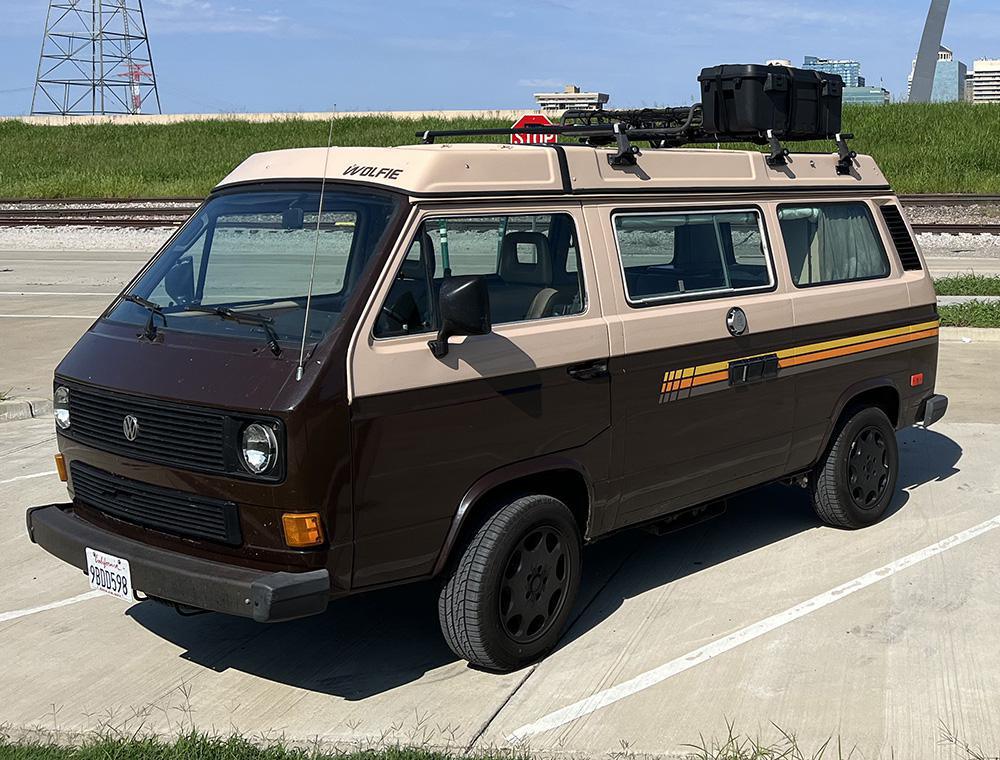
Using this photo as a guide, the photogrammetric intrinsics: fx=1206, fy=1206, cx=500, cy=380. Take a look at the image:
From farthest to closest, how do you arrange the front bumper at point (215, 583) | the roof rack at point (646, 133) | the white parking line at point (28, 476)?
1. the white parking line at point (28, 476)
2. the roof rack at point (646, 133)
3. the front bumper at point (215, 583)

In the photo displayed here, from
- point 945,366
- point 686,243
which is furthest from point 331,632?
point 945,366

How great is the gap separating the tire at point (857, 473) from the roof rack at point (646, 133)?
4.90ft

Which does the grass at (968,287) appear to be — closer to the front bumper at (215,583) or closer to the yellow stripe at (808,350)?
the yellow stripe at (808,350)

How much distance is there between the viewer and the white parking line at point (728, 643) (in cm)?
466

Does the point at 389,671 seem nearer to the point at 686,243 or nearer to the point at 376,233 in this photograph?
the point at 376,233

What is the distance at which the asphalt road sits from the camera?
459 cm

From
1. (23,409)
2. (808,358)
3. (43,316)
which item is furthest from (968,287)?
(43,316)

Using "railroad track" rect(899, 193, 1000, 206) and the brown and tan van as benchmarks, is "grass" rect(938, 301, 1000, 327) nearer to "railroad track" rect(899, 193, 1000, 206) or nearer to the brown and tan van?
the brown and tan van

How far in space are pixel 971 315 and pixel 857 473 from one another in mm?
7214

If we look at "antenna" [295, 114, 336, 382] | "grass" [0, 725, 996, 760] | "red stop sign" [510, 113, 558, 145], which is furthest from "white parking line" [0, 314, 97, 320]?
"grass" [0, 725, 996, 760]

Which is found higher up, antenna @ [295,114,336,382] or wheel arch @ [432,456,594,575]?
antenna @ [295,114,336,382]

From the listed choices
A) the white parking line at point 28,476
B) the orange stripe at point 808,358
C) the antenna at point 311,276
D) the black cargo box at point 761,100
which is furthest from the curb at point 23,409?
the orange stripe at point 808,358

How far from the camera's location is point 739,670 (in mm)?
5066

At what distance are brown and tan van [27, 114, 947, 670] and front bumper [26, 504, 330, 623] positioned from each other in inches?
0.4
